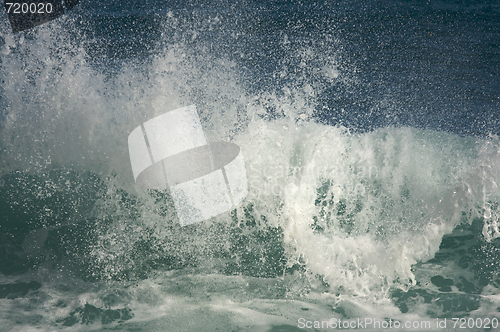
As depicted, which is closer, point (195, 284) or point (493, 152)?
point (195, 284)

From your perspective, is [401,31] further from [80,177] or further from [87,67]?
[80,177]

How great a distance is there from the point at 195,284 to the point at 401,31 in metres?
2.83

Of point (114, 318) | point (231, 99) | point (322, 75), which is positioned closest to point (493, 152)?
point (322, 75)

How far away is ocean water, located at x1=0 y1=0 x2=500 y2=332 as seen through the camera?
259 centimetres

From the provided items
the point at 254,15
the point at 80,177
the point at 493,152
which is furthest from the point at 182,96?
the point at 493,152

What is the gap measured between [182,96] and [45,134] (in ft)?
4.21

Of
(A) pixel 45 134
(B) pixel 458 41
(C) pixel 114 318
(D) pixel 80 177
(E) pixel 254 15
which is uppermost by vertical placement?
(E) pixel 254 15

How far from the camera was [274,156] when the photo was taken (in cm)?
272

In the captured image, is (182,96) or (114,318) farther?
(182,96)

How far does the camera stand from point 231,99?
270 cm

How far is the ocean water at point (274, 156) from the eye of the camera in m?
2.59

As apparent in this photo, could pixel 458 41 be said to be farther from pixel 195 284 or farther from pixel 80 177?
pixel 80 177

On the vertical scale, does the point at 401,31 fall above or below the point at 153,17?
below

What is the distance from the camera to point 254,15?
2648 millimetres
